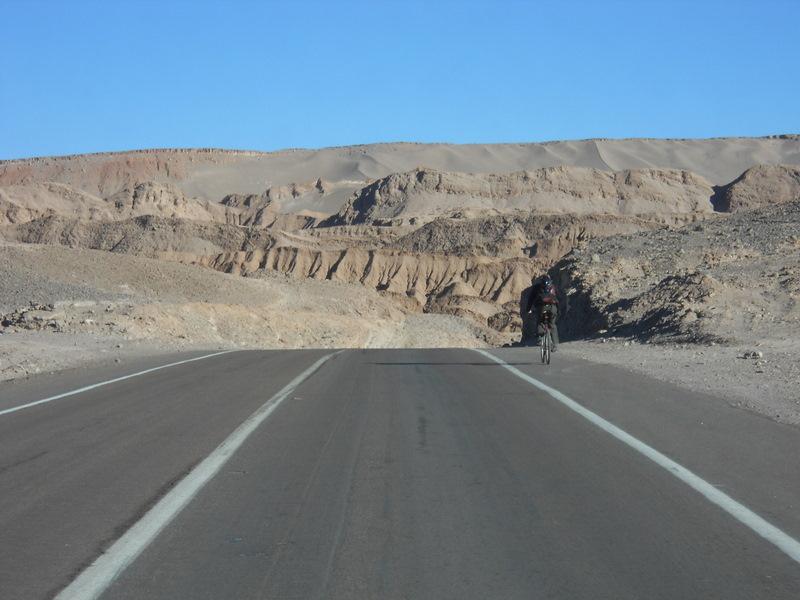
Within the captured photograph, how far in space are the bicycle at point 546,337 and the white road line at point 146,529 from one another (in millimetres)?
9834

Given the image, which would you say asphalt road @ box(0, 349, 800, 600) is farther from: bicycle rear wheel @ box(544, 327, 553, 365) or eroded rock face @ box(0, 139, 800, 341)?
eroded rock face @ box(0, 139, 800, 341)

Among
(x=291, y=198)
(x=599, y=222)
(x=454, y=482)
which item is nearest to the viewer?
(x=454, y=482)

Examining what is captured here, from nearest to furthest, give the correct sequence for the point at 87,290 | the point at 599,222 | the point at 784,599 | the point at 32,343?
the point at 784,599, the point at 32,343, the point at 87,290, the point at 599,222

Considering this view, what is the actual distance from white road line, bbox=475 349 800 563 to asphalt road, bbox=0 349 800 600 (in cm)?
9

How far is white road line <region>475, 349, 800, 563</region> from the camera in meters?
5.93

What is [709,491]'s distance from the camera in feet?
23.8

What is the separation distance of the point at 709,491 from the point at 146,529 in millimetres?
4086

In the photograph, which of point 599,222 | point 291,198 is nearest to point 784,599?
point 599,222

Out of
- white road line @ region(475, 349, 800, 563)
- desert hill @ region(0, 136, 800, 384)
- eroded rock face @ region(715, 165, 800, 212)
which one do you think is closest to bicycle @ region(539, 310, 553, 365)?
desert hill @ region(0, 136, 800, 384)

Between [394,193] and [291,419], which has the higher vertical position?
[394,193]

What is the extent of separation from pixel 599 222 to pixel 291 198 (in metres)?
91.6

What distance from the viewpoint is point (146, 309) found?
3847 centimetres

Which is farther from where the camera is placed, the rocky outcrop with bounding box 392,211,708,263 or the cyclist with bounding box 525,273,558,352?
the rocky outcrop with bounding box 392,211,708,263

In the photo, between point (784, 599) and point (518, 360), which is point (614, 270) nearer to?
point (518, 360)
